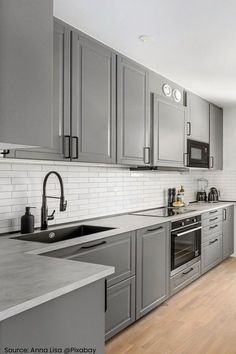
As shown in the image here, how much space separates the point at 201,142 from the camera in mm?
5066

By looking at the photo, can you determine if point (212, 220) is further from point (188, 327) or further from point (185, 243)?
point (188, 327)

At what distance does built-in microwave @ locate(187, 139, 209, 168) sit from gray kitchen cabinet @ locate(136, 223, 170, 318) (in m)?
1.49

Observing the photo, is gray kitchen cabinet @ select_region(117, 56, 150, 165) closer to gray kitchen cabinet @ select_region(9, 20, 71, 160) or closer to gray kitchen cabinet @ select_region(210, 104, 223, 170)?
gray kitchen cabinet @ select_region(9, 20, 71, 160)

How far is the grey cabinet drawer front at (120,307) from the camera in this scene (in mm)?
2658

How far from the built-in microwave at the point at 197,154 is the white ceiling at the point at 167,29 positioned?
1.08m

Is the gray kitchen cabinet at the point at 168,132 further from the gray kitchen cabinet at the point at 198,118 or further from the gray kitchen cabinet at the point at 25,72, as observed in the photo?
the gray kitchen cabinet at the point at 25,72

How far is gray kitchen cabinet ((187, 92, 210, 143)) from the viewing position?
475cm

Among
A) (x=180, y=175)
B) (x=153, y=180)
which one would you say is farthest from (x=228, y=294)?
(x=180, y=175)

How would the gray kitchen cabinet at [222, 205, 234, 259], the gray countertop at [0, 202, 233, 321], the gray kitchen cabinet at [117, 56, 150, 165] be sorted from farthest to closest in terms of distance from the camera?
the gray kitchen cabinet at [222, 205, 234, 259] → the gray kitchen cabinet at [117, 56, 150, 165] → the gray countertop at [0, 202, 233, 321]

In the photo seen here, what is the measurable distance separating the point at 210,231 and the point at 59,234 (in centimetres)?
250

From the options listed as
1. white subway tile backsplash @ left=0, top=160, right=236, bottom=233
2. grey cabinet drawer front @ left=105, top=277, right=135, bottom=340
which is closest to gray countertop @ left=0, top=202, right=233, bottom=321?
white subway tile backsplash @ left=0, top=160, right=236, bottom=233

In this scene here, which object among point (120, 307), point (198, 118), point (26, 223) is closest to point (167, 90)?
point (198, 118)

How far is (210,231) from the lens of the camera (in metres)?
4.72

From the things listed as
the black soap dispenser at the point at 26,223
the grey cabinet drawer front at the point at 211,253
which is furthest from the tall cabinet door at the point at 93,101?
the grey cabinet drawer front at the point at 211,253
